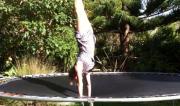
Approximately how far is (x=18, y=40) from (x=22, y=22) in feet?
1.59

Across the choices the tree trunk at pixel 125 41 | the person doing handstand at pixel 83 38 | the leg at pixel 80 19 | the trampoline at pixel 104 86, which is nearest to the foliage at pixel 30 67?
the trampoline at pixel 104 86

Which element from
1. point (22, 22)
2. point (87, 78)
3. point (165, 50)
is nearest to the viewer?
point (87, 78)

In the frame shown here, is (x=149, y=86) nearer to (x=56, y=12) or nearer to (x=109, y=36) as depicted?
(x=56, y=12)

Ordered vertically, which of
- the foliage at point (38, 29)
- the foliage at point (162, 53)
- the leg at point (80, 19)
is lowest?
the foliage at point (162, 53)

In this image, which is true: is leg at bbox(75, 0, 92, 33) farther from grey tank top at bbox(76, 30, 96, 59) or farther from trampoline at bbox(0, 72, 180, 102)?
trampoline at bbox(0, 72, 180, 102)

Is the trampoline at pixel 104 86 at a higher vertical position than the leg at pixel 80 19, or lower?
lower

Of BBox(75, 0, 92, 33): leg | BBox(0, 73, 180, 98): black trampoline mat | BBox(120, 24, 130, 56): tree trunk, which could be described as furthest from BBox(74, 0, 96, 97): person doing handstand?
BBox(120, 24, 130, 56): tree trunk

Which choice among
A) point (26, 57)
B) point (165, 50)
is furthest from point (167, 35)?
point (26, 57)

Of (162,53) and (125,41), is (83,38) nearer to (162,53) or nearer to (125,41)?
(162,53)

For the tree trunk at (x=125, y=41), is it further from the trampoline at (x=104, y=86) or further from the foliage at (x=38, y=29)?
the trampoline at (x=104, y=86)

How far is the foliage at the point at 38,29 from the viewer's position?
7.40 metres

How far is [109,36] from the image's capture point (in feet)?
33.2

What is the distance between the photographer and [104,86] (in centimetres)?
605

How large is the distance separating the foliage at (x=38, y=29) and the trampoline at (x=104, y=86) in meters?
0.85
